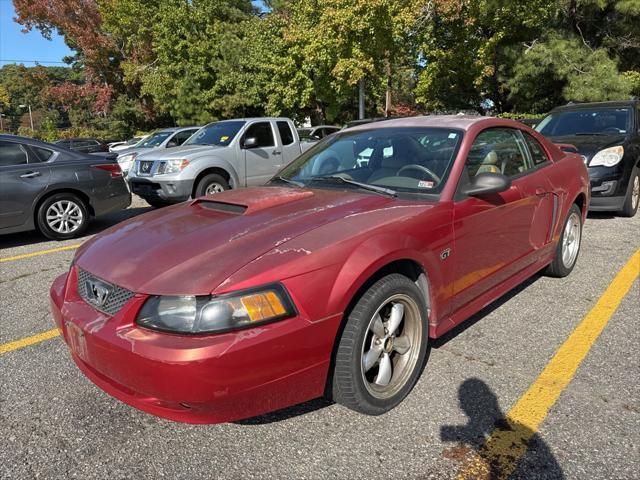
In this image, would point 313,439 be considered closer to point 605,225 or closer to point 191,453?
point 191,453

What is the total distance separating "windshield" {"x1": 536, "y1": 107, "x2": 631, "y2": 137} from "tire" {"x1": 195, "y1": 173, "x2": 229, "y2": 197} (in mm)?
5491

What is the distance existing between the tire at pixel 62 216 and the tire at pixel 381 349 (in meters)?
5.73

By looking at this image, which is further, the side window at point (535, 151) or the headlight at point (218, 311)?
the side window at point (535, 151)

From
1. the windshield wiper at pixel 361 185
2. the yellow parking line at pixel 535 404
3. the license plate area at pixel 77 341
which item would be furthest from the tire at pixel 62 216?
the yellow parking line at pixel 535 404

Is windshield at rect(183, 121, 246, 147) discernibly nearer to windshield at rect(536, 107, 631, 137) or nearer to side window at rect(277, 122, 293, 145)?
side window at rect(277, 122, 293, 145)

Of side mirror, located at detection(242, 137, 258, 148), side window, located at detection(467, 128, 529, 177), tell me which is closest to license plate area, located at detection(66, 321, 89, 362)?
side window, located at detection(467, 128, 529, 177)

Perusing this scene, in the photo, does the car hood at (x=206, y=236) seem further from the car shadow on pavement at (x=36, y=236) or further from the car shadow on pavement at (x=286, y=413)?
the car shadow on pavement at (x=36, y=236)

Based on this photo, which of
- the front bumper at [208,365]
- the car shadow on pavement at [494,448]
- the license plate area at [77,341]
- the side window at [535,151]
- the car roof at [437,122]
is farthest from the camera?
the side window at [535,151]

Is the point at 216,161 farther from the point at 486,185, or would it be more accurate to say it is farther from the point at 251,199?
the point at 486,185

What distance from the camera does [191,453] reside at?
2312mm

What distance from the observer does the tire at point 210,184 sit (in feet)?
27.1

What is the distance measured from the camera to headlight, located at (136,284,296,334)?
6.59 feet

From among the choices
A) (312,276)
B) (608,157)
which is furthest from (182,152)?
(312,276)

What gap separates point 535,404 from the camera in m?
2.64
